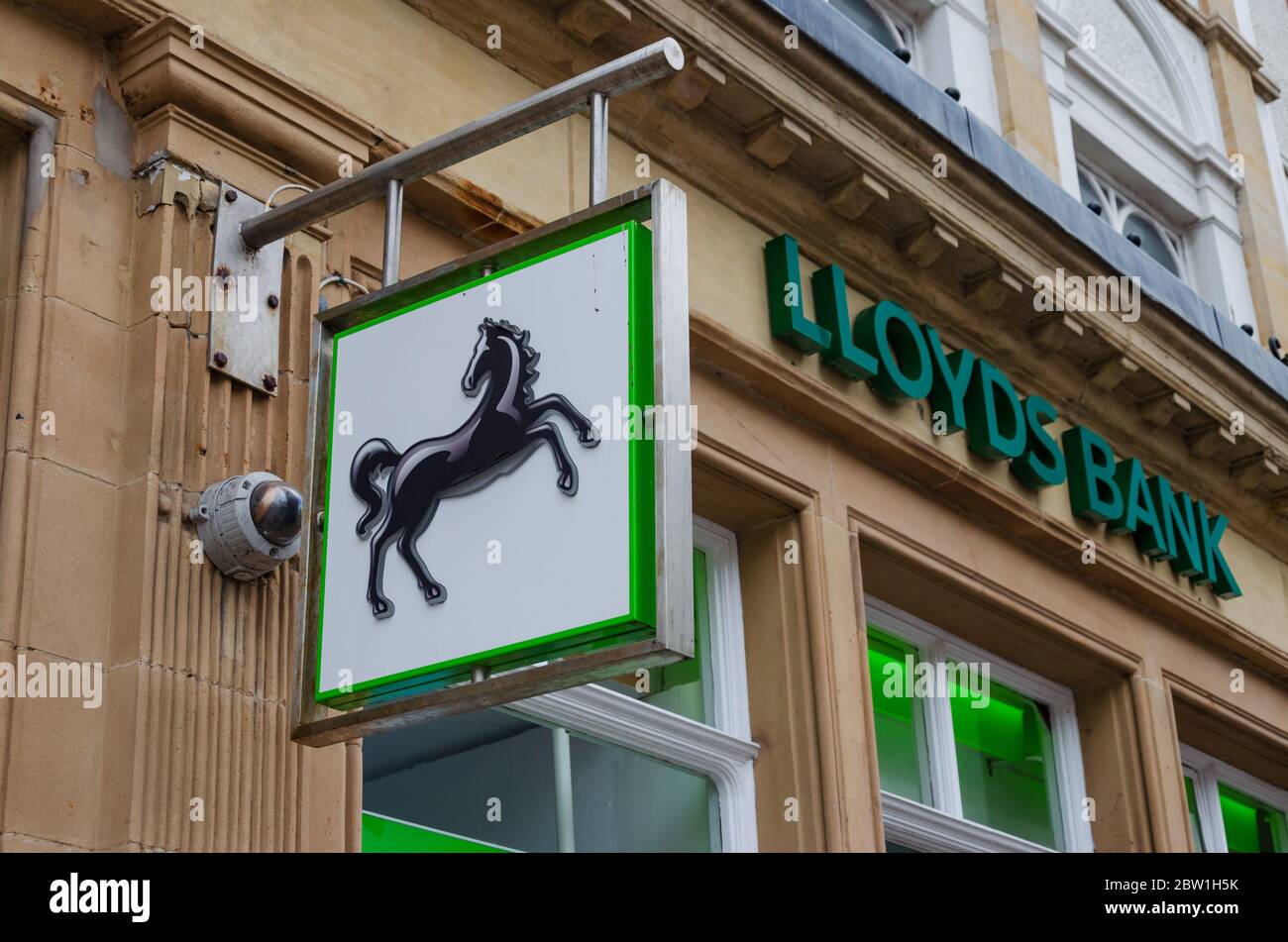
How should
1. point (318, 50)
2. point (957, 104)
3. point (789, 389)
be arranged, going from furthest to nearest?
point (957, 104)
point (789, 389)
point (318, 50)

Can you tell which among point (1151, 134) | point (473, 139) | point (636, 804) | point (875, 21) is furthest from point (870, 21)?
point (473, 139)

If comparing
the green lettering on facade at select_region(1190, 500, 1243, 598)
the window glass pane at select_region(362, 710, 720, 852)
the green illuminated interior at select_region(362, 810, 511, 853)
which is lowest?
the green illuminated interior at select_region(362, 810, 511, 853)

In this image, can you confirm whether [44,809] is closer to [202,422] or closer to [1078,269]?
[202,422]

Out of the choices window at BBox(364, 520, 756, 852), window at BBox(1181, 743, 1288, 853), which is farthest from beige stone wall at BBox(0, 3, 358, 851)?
window at BBox(1181, 743, 1288, 853)

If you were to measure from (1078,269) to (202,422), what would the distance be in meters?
5.47

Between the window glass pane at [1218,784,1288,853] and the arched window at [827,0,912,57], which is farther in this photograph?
the arched window at [827,0,912,57]

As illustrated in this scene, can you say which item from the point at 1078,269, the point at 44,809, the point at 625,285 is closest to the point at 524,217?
the point at 625,285

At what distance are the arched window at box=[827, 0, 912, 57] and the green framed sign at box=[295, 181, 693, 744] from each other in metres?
6.26

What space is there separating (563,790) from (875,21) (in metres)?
5.90

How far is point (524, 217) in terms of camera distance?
23.2ft

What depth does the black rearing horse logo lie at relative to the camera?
497 centimetres

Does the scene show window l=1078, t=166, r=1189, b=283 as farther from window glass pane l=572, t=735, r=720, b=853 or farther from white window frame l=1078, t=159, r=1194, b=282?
window glass pane l=572, t=735, r=720, b=853

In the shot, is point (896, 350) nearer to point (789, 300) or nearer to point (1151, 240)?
point (789, 300)

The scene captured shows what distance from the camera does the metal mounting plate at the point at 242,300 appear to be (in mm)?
5691
